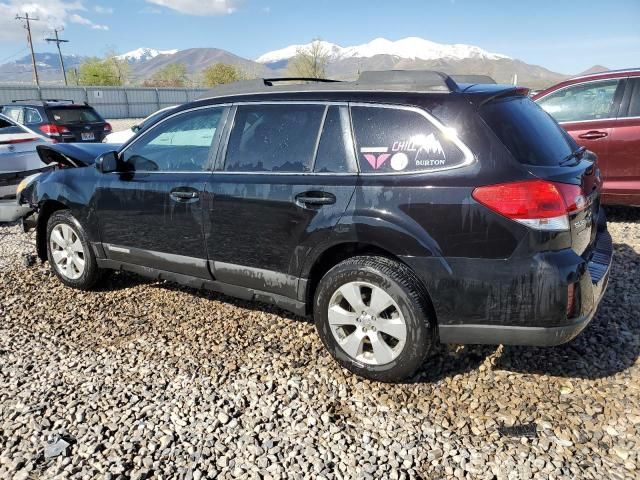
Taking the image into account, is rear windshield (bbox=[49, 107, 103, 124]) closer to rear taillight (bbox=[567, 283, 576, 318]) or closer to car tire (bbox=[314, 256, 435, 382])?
car tire (bbox=[314, 256, 435, 382])

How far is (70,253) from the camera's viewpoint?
178 inches

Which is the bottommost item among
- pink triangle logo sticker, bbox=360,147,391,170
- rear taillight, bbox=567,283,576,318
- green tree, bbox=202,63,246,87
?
rear taillight, bbox=567,283,576,318

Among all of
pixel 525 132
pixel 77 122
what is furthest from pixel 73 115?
pixel 525 132

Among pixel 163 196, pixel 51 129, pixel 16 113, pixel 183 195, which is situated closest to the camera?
pixel 183 195

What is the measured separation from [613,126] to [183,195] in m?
5.05

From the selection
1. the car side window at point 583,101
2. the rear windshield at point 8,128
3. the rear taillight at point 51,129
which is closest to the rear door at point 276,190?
the car side window at point 583,101

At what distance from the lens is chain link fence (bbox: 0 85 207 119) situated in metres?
36.7

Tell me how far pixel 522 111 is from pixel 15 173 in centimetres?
732

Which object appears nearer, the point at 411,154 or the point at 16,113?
the point at 411,154

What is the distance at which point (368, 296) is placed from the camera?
9.79 ft

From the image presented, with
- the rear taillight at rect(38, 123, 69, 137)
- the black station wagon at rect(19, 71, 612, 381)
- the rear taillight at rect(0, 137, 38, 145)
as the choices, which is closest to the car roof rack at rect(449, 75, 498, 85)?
the black station wagon at rect(19, 71, 612, 381)

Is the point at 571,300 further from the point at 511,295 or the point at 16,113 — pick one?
the point at 16,113

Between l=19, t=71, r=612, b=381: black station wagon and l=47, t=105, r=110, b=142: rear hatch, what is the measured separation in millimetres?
11027

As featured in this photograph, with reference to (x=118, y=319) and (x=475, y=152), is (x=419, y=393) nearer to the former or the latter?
(x=475, y=152)
